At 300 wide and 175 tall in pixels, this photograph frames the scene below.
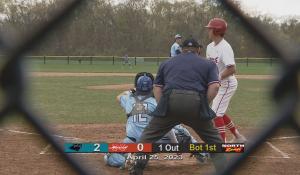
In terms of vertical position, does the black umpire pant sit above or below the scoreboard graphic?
above

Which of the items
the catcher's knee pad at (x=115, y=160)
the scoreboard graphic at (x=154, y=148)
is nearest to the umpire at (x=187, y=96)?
the scoreboard graphic at (x=154, y=148)

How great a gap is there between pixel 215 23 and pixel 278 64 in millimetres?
4077

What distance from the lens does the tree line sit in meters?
1.63

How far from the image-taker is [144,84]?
516cm

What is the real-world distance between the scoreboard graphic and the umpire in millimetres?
130

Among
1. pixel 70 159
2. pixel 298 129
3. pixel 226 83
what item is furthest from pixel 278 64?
pixel 226 83

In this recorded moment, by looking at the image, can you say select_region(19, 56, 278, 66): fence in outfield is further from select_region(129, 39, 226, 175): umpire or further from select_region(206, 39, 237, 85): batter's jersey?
select_region(129, 39, 226, 175): umpire

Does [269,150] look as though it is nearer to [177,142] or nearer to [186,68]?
[177,142]

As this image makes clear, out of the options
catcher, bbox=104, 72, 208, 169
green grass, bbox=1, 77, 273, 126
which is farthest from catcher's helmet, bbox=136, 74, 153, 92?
green grass, bbox=1, 77, 273, 126

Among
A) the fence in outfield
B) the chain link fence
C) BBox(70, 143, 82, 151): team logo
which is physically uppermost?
the chain link fence

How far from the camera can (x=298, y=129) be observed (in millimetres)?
1631

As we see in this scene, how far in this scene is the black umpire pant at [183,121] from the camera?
4238 mm

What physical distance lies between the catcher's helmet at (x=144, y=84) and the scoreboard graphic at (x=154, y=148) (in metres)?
0.57

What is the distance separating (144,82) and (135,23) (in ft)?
33.4
